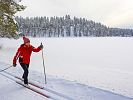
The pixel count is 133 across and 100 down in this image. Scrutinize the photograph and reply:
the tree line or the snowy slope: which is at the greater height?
the tree line

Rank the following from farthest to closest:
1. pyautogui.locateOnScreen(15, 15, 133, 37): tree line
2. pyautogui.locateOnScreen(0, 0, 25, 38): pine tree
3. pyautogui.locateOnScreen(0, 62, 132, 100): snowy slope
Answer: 1. pyautogui.locateOnScreen(15, 15, 133, 37): tree line
2. pyautogui.locateOnScreen(0, 0, 25, 38): pine tree
3. pyautogui.locateOnScreen(0, 62, 132, 100): snowy slope

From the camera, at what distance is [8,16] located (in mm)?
30250

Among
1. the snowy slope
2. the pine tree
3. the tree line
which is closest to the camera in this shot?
the snowy slope

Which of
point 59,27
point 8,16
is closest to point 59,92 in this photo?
point 8,16

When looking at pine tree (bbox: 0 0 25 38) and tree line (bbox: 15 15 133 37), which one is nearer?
pine tree (bbox: 0 0 25 38)

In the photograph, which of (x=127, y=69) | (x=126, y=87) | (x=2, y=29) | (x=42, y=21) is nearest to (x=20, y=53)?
(x=126, y=87)

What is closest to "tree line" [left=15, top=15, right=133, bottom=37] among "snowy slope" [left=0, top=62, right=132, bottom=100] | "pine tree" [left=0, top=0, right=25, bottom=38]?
"pine tree" [left=0, top=0, right=25, bottom=38]

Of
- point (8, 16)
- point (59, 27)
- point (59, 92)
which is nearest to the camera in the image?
point (59, 92)

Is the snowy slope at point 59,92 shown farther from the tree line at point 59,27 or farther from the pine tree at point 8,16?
the tree line at point 59,27

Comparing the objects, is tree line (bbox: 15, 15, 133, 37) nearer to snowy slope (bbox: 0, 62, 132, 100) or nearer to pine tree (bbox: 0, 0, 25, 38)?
pine tree (bbox: 0, 0, 25, 38)

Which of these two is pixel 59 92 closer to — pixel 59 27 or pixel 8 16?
pixel 8 16

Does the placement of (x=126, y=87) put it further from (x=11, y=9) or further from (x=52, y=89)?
(x=11, y=9)

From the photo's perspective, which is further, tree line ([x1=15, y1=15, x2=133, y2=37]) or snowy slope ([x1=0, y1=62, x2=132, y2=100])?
tree line ([x1=15, y1=15, x2=133, y2=37])

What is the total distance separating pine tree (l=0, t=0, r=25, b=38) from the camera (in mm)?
29603
